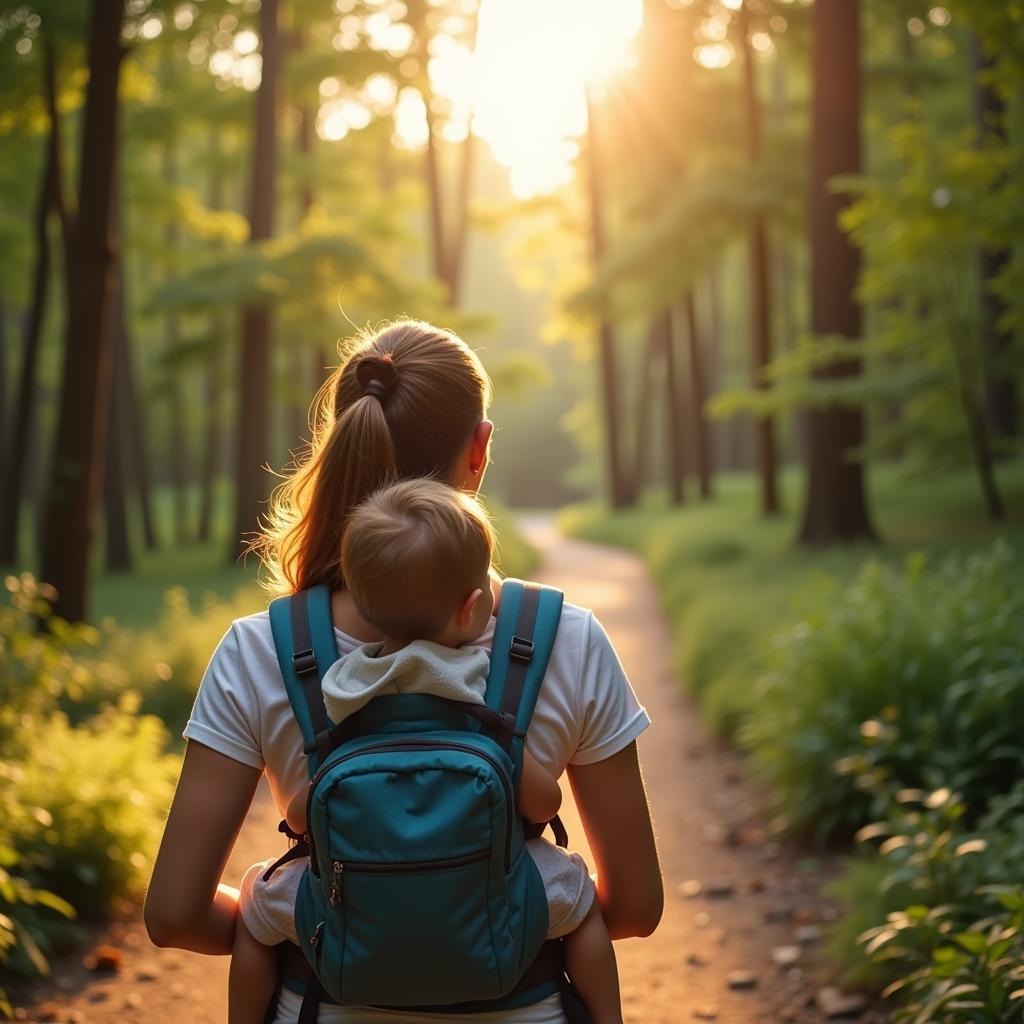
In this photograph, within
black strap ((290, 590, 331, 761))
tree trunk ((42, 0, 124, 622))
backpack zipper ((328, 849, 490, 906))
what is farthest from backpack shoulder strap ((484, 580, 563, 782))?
tree trunk ((42, 0, 124, 622))

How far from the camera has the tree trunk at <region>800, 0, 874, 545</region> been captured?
1365 cm

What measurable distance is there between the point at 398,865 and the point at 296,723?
12.2 inches

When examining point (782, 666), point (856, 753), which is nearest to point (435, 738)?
point (856, 753)

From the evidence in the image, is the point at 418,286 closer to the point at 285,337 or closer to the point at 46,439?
the point at 285,337

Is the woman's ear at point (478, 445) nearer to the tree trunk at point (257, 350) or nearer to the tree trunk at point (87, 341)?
the tree trunk at point (87, 341)

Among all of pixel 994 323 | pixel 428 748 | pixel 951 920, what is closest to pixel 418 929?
pixel 428 748

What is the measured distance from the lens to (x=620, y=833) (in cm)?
200

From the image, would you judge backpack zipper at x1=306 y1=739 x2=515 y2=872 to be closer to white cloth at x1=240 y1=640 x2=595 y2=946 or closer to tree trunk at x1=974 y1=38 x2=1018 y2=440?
white cloth at x1=240 y1=640 x2=595 y2=946

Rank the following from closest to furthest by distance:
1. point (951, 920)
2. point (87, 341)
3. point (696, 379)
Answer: point (951, 920)
point (87, 341)
point (696, 379)

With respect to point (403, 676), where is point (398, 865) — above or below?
below

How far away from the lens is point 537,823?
6.45ft

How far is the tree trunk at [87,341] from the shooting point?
952cm

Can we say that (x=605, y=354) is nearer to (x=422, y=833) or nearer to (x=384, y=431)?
(x=384, y=431)

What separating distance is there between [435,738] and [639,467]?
115 feet
